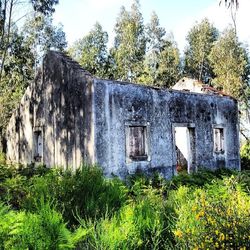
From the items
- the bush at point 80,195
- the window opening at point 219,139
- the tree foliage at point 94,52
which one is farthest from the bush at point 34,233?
the tree foliage at point 94,52

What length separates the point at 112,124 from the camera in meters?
11.7

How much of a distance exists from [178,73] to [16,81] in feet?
58.5

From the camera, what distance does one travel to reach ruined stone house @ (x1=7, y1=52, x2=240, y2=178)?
11586 mm

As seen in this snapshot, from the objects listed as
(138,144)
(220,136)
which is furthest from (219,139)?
(138,144)

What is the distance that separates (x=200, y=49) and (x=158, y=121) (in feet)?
97.1

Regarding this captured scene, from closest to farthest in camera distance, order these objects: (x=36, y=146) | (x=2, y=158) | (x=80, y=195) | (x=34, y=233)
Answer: (x=34, y=233) → (x=80, y=195) → (x=36, y=146) → (x=2, y=158)

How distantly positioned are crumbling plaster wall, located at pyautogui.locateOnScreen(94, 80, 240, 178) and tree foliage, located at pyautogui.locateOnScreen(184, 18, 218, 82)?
24630 millimetres

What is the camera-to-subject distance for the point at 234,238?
395cm

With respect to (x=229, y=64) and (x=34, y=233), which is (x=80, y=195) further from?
(x=229, y=64)

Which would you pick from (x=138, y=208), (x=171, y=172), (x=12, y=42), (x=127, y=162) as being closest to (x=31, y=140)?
(x=127, y=162)

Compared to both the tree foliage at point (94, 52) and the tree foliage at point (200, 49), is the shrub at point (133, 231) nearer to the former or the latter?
the tree foliage at point (94, 52)

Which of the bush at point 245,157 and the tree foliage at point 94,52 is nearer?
Result: the bush at point 245,157

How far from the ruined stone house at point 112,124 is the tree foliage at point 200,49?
79.8 ft

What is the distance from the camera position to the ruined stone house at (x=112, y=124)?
38.0ft
